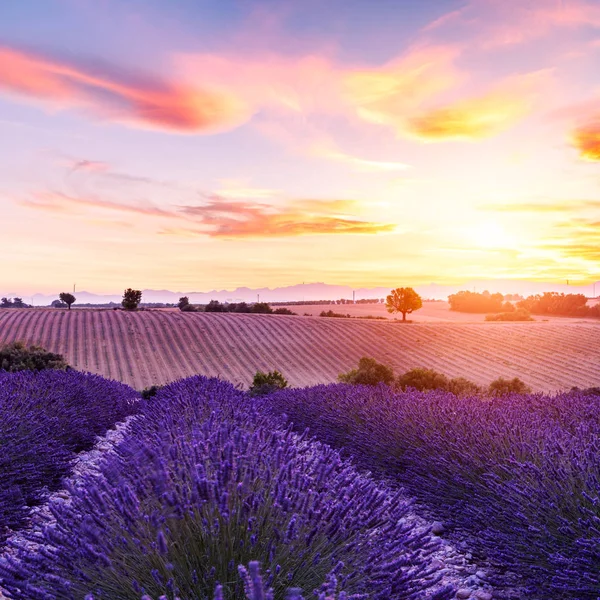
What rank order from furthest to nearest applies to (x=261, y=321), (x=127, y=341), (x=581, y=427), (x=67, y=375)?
(x=261, y=321), (x=127, y=341), (x=67, y=375), (x=581, y=427)

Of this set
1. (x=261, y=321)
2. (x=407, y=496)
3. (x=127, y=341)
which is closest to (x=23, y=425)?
(x=407, y=496)

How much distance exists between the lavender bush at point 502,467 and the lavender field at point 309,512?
2cm

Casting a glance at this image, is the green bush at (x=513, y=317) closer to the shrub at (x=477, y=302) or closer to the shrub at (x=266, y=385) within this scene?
the shrub at (x=477, y=302)

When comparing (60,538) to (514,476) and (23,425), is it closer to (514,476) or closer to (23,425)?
(514,476)

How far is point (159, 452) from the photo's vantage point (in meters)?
2.96

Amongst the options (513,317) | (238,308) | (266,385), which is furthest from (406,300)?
(266,385)

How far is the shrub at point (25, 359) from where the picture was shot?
37.4 ft

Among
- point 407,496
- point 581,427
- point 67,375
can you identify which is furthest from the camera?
point 67,375

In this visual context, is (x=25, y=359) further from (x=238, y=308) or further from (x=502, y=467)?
(x=238, y=308)

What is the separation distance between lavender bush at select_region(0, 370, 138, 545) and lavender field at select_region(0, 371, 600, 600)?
0.03 m

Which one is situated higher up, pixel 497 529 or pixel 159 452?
pixel 159 452

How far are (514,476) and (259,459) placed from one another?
1.89m

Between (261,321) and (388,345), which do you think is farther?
(261,321)

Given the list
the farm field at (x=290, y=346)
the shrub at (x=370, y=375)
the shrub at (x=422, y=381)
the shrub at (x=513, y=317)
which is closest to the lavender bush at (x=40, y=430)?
the shrub at (x=370, y=375)
